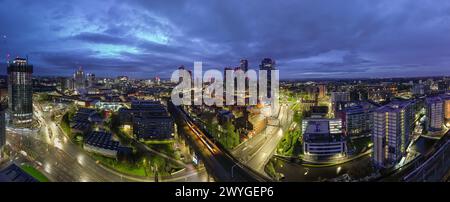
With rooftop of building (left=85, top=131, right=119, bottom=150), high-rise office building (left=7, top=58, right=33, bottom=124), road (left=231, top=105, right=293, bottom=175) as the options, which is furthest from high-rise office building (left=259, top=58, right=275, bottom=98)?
high-rise office building (left=7, top=58, right=33, bottom=124)

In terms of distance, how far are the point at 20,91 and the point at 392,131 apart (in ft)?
10.9

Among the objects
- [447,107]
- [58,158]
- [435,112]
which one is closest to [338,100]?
[435,112]

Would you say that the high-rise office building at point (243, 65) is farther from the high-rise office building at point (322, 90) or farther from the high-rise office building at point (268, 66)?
the high-rise office building at point (322, 90)

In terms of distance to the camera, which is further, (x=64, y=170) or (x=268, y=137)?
(x=268, y=137)

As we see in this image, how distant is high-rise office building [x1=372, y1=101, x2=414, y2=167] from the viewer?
2426 mm

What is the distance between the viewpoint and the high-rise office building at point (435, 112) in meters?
2.46

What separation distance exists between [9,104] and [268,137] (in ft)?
7.75

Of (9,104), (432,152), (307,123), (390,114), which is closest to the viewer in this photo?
(9,104)

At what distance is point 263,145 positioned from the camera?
278 cm

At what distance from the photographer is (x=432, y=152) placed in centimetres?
239

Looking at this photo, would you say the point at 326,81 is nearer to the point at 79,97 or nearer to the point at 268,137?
the point at 268,137

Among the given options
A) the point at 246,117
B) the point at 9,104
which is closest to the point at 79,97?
the point at 9,104
